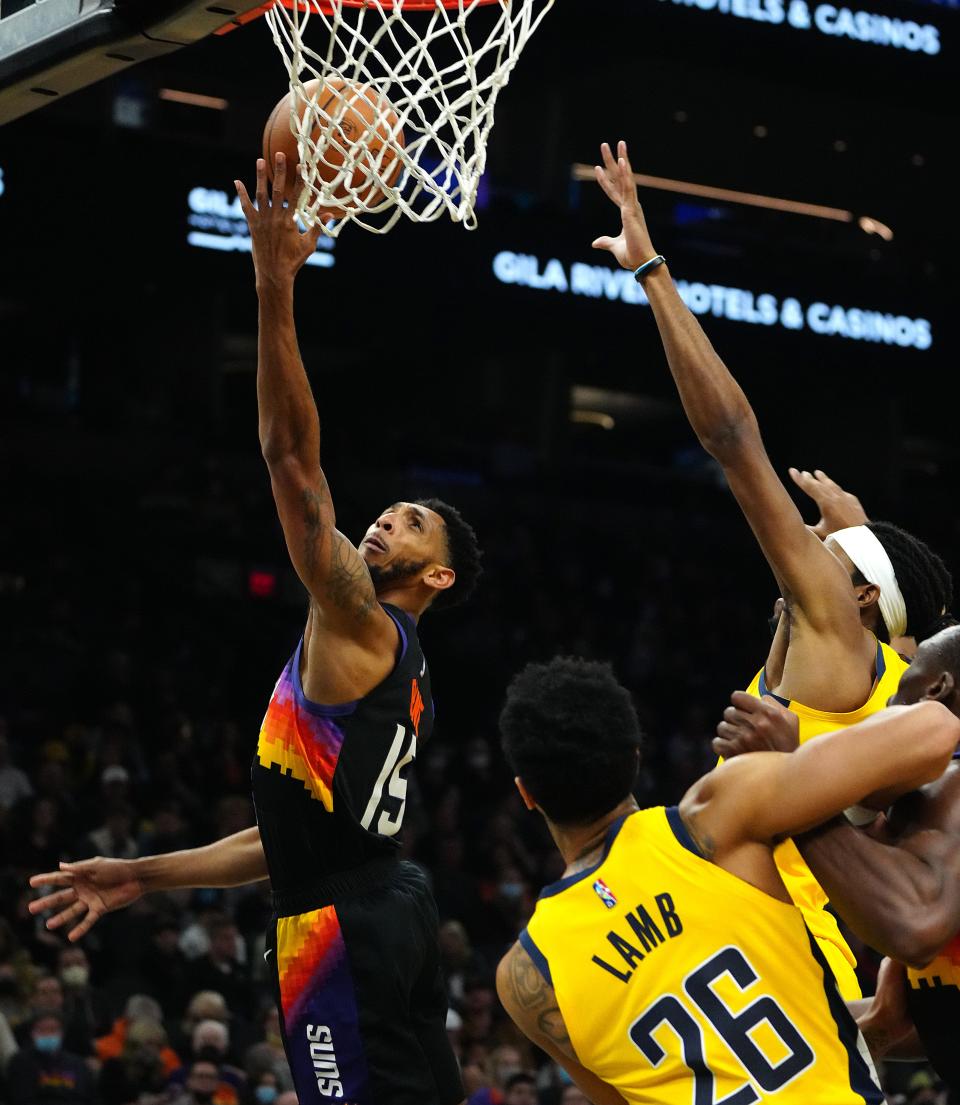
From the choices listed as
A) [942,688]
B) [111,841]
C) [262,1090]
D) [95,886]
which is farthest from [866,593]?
[111,841]

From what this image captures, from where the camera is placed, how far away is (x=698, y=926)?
2.62m

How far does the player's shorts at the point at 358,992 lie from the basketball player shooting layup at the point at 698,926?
100 centimetres

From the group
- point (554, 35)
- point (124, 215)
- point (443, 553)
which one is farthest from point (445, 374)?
point (443, 553)

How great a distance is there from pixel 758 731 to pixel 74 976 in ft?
20.9

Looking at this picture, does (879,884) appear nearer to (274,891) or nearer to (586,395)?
(274,891)

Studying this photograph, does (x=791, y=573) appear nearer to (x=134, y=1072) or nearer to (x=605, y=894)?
(x=605, y=894)

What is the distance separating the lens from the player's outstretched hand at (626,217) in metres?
3.77

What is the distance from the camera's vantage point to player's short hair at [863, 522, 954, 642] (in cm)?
392

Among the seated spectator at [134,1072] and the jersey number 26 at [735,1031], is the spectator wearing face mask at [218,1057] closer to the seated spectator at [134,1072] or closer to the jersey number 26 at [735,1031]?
the seated spectator at [134,1072]

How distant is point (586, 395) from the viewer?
21.1 metres

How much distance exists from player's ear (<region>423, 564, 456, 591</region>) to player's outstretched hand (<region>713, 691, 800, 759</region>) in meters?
1.51

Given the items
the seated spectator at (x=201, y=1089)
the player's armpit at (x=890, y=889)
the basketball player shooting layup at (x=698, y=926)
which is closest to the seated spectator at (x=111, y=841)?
the seated spectator at (x=201, y=1089)

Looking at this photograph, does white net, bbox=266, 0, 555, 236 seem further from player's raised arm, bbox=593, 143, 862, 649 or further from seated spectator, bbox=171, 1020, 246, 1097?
seated spectator, bbox=171, 1020, 246, 1097

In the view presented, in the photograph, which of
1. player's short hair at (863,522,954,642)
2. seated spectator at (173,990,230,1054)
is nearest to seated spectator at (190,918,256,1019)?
seated spectator at (173,990,230,1054)
